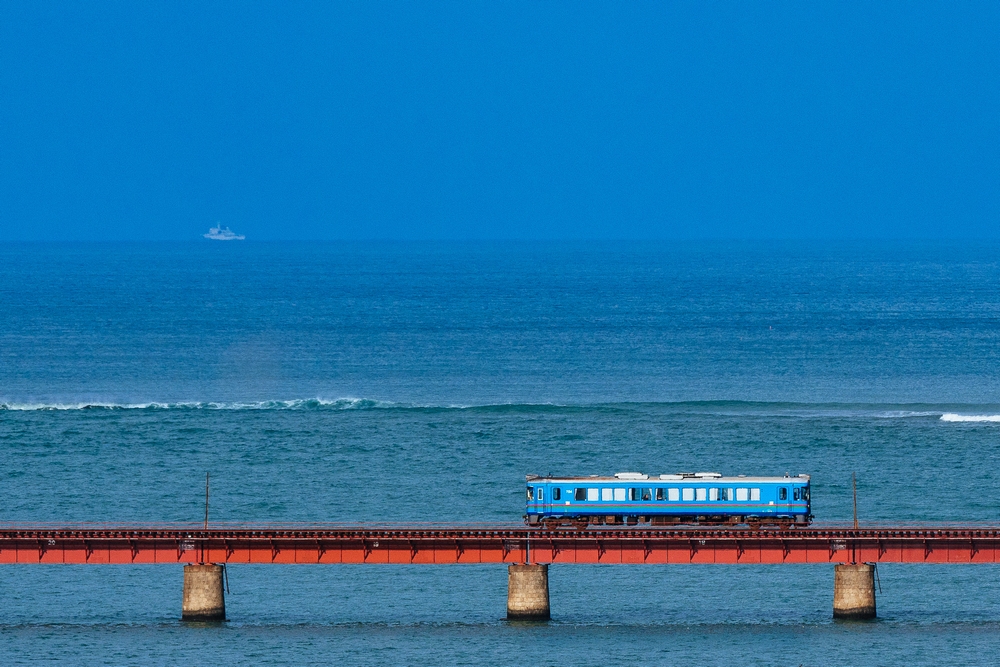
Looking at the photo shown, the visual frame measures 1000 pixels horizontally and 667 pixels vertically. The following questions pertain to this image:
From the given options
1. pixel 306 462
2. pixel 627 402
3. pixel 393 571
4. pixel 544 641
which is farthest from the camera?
pixel 627 402

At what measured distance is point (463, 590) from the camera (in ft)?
300

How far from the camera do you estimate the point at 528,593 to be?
269 ft

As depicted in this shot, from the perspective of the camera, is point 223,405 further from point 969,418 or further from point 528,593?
point 528,593

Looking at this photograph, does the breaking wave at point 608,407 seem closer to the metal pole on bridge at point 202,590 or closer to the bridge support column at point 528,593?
the bridge support column at point 528,593

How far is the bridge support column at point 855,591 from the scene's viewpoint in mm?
81625

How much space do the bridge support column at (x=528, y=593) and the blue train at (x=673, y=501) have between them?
5849mm

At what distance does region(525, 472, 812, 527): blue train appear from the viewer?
86.5 metres

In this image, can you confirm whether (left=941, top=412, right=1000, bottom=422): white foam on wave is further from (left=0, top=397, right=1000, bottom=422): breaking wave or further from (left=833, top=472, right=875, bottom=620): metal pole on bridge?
(left=833, top=472, right=875, bottom=620): metal pole on bridge

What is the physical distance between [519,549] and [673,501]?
29.3ft

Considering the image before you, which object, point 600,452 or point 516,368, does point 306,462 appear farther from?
point 516,368

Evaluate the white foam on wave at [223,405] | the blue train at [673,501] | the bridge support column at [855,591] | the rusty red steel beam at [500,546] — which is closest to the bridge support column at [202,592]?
the rusty red steel beam at [500,546]

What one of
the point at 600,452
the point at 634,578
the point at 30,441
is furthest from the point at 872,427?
the point at 30,441

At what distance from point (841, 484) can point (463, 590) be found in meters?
36.2

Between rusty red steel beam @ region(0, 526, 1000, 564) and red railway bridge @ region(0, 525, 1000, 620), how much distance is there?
45 mm
